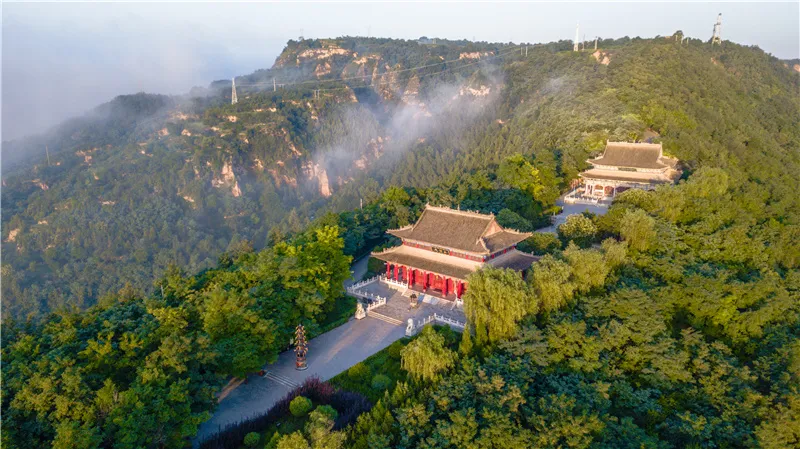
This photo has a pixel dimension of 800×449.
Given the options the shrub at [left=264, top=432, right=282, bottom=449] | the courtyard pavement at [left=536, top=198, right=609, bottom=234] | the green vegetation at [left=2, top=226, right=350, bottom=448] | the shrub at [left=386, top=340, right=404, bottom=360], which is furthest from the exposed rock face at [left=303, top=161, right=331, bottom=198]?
the shrub at [left=264, top=432, right=282, bottom=449]

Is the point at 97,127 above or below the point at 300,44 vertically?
below

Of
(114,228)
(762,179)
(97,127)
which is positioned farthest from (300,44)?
(762,179)

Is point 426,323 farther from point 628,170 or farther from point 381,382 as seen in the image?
point 628,170

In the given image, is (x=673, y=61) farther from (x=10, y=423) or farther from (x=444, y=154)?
(x=10, y=423)

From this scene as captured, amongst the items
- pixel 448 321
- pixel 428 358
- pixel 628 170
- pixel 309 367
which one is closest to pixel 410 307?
pixel 448 321

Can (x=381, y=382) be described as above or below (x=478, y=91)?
below

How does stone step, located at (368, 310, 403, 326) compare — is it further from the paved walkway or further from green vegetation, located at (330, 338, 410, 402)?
green vegetation, located at (330, 338, 410, 402)

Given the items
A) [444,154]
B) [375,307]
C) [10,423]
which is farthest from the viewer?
[444,154]
